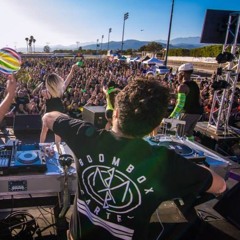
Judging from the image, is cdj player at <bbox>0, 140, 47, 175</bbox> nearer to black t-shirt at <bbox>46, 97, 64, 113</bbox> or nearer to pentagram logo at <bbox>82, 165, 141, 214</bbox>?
pentagram logo at <bbox>82, 165, 141, 214</bbox>

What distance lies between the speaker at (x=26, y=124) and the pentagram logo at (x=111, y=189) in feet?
17.0

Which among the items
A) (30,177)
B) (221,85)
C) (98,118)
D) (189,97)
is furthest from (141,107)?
(221,85)

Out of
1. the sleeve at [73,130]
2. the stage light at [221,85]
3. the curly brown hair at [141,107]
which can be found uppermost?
the curly brown hair at [141,107]

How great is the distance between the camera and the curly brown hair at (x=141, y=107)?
1303 millimetres

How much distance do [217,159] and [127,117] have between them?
7.34 ft

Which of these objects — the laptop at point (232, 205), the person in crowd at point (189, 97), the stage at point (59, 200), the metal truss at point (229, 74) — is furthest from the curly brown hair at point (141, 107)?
the metal truss at point (229, 74)

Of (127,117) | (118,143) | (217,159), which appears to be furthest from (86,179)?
(217,159)

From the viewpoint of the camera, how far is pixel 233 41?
23.3 ft

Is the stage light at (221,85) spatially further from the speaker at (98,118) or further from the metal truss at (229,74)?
the speaker at (98,118)

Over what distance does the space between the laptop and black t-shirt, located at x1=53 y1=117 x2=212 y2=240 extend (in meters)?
1.58

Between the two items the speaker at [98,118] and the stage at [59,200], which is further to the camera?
the speaker at [98,118]

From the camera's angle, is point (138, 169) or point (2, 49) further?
point (2, 49)

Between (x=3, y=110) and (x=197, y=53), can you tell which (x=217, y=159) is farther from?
(x=197, y=53)

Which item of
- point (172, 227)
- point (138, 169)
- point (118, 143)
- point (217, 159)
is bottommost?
point (172, 227)
